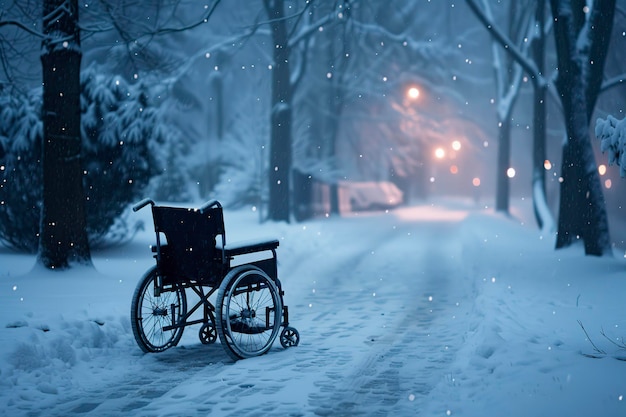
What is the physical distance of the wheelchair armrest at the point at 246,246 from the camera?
7109mm

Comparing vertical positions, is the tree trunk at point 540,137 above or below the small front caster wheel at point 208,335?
above

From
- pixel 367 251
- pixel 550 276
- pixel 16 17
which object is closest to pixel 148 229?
pixel 367 251

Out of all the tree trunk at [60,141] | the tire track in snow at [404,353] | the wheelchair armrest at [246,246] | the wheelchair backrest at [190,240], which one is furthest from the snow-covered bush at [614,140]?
the tree trunk at [60,141]

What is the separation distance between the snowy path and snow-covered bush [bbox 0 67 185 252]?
430 centimetres

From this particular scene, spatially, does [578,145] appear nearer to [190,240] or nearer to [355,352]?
[355,352]

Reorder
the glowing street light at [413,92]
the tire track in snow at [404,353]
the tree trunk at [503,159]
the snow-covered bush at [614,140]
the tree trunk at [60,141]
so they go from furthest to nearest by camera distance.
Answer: the glowing street light at [413,92]
the tree trunk at [503,159]
the tree trunk at [60,141]
the snow-covered bush at [614,140]
the tire track in snow at [404,353]

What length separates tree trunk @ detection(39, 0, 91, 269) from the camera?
35.6 ft

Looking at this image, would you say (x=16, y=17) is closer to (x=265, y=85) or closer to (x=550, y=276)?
(x=550, y=276)

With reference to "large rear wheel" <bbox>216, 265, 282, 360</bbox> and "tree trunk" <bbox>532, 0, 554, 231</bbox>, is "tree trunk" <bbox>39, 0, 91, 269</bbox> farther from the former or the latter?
"tree trunk" <bbox>532, 0, 554, 231</bbox>

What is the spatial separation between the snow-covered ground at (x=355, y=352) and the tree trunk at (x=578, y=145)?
3.23ft

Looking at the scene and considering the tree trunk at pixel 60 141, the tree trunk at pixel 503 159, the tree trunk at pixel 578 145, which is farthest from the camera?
the tree trunk at pixel 503 159

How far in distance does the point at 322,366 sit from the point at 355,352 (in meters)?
0.73

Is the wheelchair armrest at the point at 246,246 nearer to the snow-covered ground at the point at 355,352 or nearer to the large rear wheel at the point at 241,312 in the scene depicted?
the large rear wheel at the point at 241,312

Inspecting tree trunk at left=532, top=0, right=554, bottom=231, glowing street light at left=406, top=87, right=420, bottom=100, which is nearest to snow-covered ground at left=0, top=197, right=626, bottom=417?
tree trunk at left=532, top=0, right=554, bottom=231
